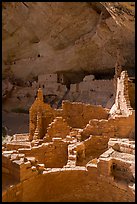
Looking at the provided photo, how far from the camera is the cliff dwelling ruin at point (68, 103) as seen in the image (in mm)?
5793

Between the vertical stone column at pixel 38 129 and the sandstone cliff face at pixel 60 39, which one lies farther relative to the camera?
the sandstone cliff face at pixel 60 39

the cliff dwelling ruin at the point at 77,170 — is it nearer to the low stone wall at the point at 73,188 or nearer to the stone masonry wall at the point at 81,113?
the low stone wall at the point at 73,188

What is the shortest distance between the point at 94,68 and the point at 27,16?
5481mm

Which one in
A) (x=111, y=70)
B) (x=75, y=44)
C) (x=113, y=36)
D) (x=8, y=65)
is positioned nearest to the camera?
(x=113, y=36)

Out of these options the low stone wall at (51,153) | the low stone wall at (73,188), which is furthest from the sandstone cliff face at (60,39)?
the low stone wall at (73,188)

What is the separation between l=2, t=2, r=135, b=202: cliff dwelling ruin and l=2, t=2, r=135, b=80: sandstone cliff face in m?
0.06

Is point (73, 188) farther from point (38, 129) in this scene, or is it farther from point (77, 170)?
point (38, 129)

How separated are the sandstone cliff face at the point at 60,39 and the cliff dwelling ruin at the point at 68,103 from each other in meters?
0.06

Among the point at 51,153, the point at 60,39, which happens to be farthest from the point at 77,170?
the point at 60,39

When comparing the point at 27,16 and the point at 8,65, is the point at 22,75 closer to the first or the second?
the point at 8,65

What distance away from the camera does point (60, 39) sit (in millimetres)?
16406

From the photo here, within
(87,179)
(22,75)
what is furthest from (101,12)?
(87,179)

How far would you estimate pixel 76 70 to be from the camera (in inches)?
715

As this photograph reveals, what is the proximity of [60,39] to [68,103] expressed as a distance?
6.94 metres
